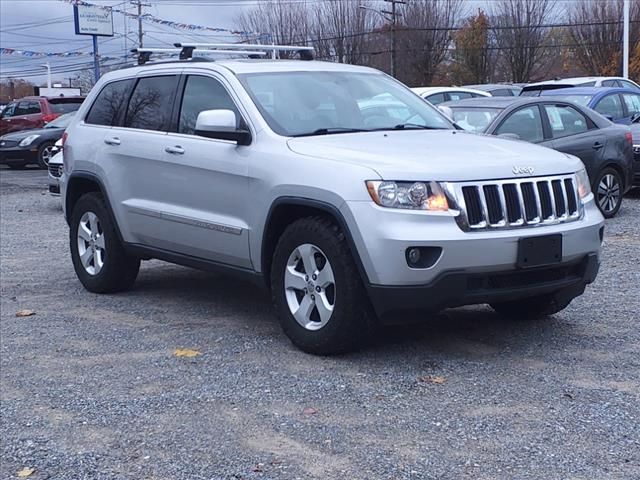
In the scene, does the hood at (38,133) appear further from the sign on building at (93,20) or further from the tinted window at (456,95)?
the sign on building at (93,20)

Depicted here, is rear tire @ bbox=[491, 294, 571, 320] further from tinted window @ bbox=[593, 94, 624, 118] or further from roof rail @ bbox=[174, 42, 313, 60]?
tinted window @ bbox=[593, 94, 624, 118]

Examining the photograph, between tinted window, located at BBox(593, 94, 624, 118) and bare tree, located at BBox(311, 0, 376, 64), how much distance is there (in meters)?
35.2

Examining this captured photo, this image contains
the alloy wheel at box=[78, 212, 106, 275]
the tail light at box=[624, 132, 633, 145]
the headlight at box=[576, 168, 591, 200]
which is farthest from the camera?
the tail light at box=[624, 132, 633, 145]

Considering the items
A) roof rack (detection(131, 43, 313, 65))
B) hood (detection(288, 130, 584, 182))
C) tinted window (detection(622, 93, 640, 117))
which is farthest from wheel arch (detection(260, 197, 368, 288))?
tinted window (detection(622, 93, 640, 117))

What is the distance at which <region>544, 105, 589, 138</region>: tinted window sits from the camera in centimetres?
1125

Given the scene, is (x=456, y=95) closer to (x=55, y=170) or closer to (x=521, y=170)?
(x=55, y=170)

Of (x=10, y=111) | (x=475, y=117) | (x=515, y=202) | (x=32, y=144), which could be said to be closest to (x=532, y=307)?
(x=515, y=202)

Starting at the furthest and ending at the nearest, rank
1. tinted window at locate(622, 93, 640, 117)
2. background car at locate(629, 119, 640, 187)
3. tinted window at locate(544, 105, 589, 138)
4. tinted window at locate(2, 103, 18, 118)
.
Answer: tinted window at locate(2, 103, 18, 118) < tinted window at locate(622, 93, 640, 117) < background car at locate(629, 119, 640, 187) < tinted window at locate(544, 105, 589, 138)

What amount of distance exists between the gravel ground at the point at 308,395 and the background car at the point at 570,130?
3.79 metres

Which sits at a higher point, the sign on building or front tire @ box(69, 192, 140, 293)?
the sign on building

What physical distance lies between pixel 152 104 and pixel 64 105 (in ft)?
64.3

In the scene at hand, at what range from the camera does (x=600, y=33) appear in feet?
157

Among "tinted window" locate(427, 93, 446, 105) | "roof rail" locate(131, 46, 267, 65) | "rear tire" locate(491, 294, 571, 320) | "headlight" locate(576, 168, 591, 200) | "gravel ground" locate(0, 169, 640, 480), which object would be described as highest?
"roof rail" locate(131, 46, 267, 65)

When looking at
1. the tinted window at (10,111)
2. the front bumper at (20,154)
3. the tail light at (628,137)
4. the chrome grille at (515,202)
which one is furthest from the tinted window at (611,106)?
the tinted window at (10,111)
